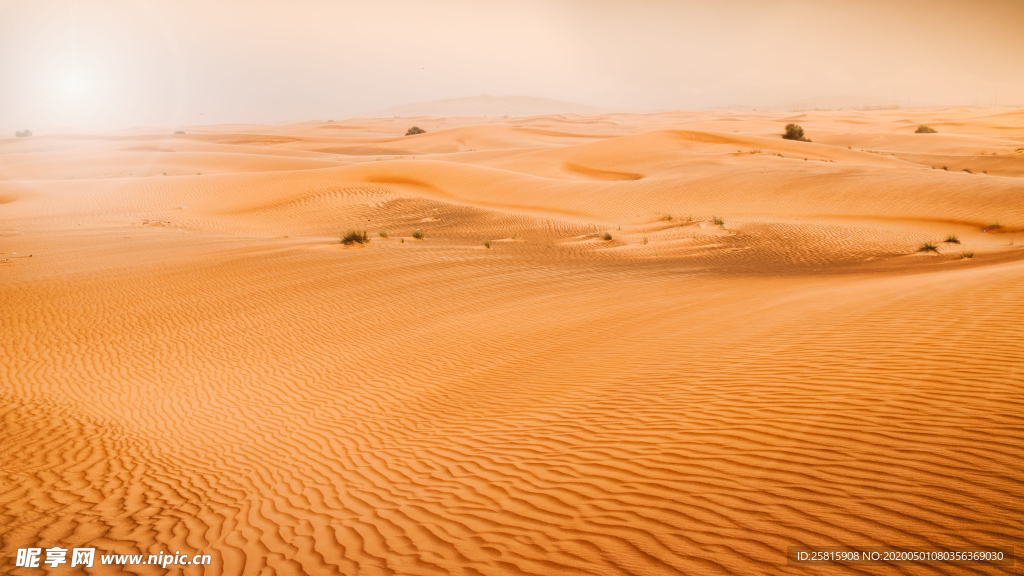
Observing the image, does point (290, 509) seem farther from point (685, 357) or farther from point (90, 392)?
point (90, 392)

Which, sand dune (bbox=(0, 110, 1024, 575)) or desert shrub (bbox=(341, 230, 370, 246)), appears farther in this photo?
desert shrub (bbox=(341, 230, 370, 246))

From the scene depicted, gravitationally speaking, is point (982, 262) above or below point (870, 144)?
below

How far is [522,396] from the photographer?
7.09 metres

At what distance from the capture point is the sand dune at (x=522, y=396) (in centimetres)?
383

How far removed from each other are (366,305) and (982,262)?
1274 cm

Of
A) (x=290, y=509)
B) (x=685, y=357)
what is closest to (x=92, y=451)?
(x=290, y=509)

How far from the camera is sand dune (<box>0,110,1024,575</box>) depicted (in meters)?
3.83

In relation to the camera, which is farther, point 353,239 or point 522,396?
point 353,239

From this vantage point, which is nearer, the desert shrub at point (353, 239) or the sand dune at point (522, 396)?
the sand dune at point (522, 396)

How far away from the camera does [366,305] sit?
12180 mm

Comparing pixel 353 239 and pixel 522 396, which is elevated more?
pixel 353 239

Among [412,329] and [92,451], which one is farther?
[412,329]

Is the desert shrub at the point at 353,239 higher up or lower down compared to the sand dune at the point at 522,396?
higher up

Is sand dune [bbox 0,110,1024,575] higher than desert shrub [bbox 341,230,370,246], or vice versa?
desert shrub [bbox 341,230,370,246]
